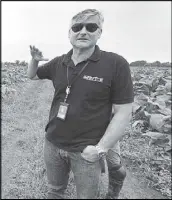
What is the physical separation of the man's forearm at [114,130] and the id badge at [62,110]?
414 millimetres

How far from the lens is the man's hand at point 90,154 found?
2.39 m

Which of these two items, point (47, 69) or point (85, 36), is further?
point (47, 69)

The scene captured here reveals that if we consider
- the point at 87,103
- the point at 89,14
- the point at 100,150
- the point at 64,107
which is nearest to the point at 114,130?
the point at 100,150

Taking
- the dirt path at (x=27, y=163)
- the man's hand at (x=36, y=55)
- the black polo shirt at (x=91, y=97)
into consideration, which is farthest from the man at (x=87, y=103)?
the dirt path at (x=27, y=163)

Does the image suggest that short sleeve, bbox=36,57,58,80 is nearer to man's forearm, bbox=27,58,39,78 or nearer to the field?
man's forearm, bbox=27,58,39,78

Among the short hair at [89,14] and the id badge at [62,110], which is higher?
the short hair at [89,14]

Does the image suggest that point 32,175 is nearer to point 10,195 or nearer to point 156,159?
point 10,195

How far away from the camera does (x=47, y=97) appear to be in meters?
12.6

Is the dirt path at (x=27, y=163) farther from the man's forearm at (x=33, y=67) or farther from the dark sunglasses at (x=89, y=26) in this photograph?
the dark sunglasses at (x=89, y=26)

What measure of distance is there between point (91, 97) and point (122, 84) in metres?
0.30

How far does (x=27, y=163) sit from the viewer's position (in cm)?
514

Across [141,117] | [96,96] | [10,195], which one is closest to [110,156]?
[96,96]

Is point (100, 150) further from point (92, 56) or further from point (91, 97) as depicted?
point (92, 56)

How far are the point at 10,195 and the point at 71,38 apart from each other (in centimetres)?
272
